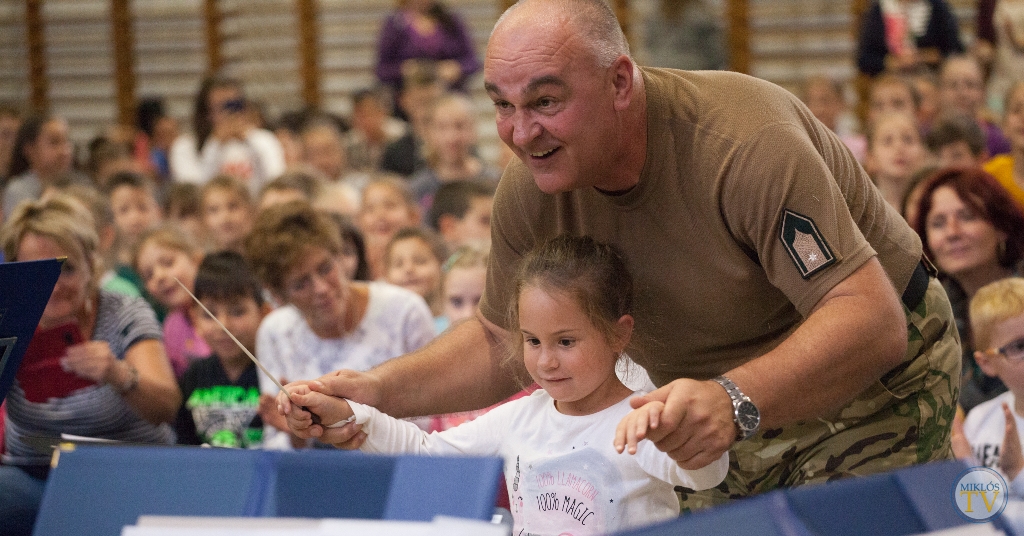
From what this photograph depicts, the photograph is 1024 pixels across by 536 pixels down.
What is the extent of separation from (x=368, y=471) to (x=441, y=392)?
0.71 meters

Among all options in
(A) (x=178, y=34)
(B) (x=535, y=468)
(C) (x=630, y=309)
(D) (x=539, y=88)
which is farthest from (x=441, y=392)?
(A) (x=178, y=34)

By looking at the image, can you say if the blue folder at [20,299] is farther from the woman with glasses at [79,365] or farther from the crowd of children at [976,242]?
the crowd of children at [976,242]

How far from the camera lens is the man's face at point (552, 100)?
1.79 m

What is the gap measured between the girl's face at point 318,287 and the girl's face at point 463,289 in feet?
1.41

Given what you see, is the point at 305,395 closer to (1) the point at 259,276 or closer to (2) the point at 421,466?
(2) the point at 421,466

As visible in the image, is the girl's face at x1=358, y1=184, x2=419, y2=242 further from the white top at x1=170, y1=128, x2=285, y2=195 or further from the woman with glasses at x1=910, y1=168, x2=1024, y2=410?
the woman with glasses at x1=910, y1=168, x2=1024, y2=410

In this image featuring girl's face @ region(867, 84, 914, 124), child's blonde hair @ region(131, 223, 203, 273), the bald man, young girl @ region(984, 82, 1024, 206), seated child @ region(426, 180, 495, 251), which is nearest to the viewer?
the bald man

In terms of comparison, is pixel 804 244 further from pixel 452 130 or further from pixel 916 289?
pixel 452 130

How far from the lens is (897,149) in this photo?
4773mm

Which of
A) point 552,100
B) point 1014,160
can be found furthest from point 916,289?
point 1014,160

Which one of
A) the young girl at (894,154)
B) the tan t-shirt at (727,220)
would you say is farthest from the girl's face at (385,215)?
the tan t-shirt at (727,220)

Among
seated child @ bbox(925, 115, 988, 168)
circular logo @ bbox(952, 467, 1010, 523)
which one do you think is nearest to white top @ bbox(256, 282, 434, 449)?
circular logo @ bbox(952, 467, 1010, 523)

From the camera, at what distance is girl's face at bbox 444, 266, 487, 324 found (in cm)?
364

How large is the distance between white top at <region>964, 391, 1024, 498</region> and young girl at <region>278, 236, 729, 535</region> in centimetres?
114
